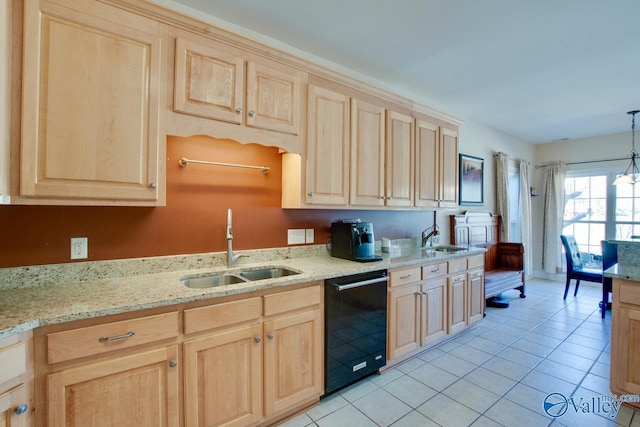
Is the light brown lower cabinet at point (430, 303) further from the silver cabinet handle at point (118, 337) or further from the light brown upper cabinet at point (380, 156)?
the silver cabinet handle at point (118, 337)

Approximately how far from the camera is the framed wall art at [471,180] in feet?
13.8

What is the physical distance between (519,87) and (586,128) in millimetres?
2540

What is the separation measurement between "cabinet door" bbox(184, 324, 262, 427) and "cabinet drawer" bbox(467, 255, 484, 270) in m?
2.39

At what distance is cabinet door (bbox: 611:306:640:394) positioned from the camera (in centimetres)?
194

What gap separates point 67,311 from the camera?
1198mm

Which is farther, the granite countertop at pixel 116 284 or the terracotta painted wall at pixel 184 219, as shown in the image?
the terracotta painted wall at pixel 184 219

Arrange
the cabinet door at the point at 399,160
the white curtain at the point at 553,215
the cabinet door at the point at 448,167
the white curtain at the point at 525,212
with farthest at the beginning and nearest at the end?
1. the white curtain at the point at 553,215
2. the white curtain at the point at 525,212
3. the cabinet door at the point at 448,167
4. the cabinet door at the point at 399,160

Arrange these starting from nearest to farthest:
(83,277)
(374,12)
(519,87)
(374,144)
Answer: (83,277), (374,12), (374,144), (519,87)

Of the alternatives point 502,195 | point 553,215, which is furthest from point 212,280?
point 553,215

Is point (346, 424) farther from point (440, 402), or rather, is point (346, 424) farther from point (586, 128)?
point (586, 128)

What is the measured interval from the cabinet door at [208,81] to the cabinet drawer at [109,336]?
3.69 ft

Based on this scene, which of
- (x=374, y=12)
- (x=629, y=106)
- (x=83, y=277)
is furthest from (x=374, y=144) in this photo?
(x=629, y=106)

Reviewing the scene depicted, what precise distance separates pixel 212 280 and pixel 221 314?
0.47m

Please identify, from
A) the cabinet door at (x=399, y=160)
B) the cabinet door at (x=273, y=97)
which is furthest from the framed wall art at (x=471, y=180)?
the cabinet door at (x=273, y=97)
